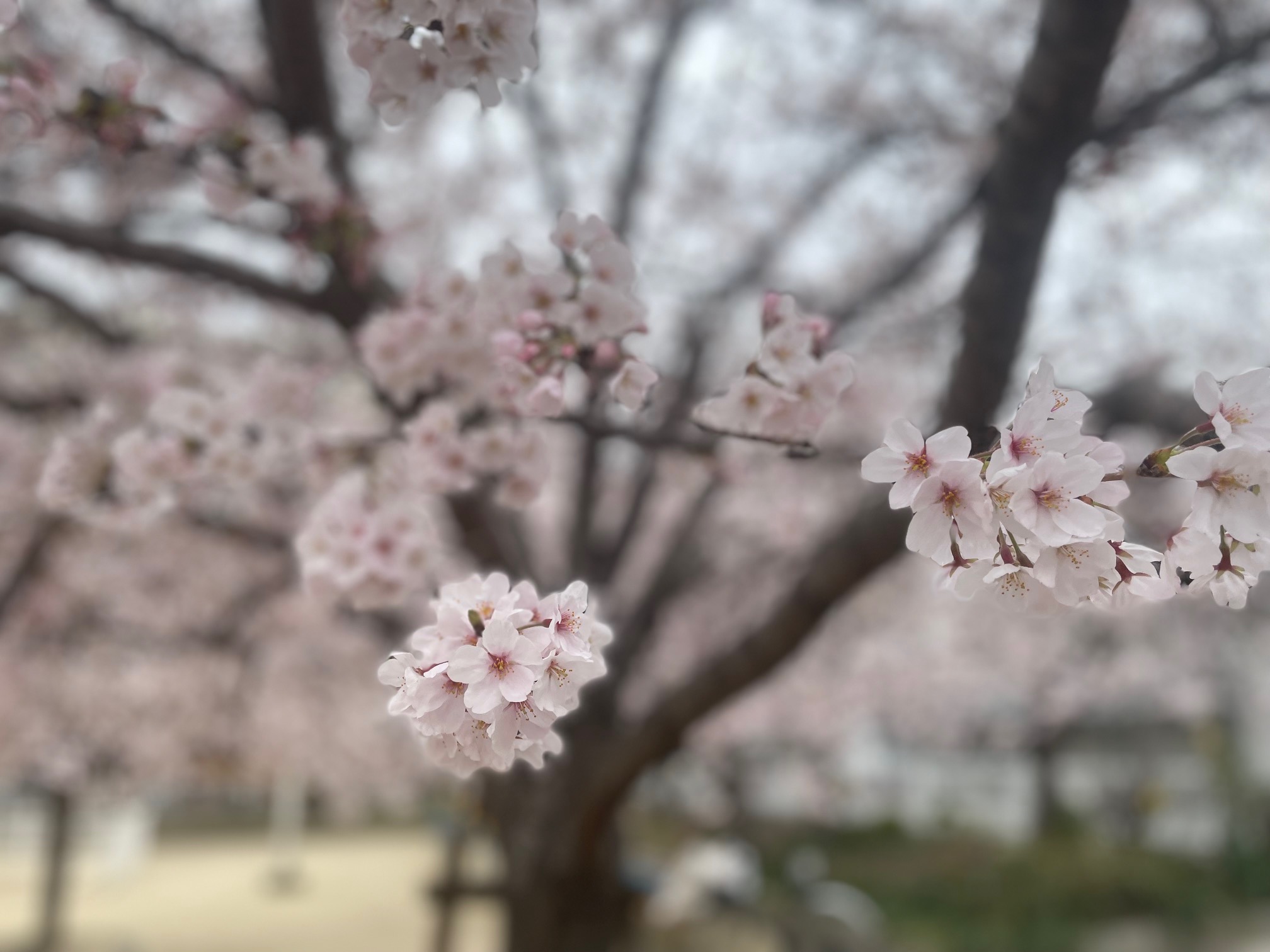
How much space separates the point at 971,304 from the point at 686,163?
3.64 metres

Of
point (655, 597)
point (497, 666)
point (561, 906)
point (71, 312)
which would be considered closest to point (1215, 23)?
point (497, 666)

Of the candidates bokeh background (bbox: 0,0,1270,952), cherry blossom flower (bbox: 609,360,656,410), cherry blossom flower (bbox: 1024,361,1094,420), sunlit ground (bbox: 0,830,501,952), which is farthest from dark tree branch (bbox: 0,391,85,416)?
sunlit ground (bbox: 0,830,501,952)

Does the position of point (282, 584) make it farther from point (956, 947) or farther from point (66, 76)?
point (956, 947)

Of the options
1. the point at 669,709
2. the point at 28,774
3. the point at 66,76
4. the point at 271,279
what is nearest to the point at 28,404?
the point at 66,76

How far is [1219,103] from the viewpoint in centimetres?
215

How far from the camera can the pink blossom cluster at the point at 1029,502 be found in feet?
2.48

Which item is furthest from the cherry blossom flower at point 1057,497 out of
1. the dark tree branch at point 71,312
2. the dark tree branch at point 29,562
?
the dark tree branch at point 29,562

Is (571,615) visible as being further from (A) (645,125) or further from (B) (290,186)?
(A) (645,125)

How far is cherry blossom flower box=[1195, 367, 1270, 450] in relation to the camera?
2.56 ft

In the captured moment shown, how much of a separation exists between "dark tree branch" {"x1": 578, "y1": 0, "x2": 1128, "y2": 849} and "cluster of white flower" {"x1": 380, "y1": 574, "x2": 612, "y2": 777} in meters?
1.15

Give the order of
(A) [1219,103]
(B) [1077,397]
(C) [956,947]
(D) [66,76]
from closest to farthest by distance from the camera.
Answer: (B) [1077,397], (A) [1219,103], (D) [66,76], (C) [956,947]

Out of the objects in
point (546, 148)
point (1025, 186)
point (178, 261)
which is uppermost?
point (546, 148)

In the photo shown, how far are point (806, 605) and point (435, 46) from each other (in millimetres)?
1509

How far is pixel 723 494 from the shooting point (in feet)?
16.0
